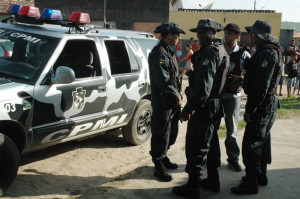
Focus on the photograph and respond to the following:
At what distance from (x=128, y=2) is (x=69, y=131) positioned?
21174mm

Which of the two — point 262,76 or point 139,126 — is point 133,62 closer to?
point 139,126

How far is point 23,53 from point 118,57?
58.5 inches

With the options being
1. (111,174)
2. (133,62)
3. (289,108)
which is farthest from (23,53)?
(289,108)

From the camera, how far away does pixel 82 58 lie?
4.93 metres

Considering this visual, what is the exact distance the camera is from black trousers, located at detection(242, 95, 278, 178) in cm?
381

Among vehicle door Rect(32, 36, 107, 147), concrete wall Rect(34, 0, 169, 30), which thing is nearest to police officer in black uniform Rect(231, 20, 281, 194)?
vehicle door Rect(32, 36, 107, 147)

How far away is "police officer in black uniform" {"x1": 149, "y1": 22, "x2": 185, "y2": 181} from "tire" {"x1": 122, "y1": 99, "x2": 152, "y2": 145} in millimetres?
1234

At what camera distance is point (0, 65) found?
4223 millimetres

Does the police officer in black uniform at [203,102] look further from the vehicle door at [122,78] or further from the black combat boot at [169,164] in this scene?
the vehicle door at [122,78]

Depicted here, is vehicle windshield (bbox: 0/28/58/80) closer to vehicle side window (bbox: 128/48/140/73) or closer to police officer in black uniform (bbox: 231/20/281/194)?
vehicle side window (bbox: 128/48/140/73)

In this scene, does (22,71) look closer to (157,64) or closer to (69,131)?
(69,131)

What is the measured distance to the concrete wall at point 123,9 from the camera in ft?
77.9

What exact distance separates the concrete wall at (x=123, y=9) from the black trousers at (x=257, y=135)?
20705 millimetres

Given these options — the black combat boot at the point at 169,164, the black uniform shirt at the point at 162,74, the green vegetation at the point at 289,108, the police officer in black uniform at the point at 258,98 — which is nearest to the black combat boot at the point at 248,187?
the police officer in black uniform at the point at 258,98
